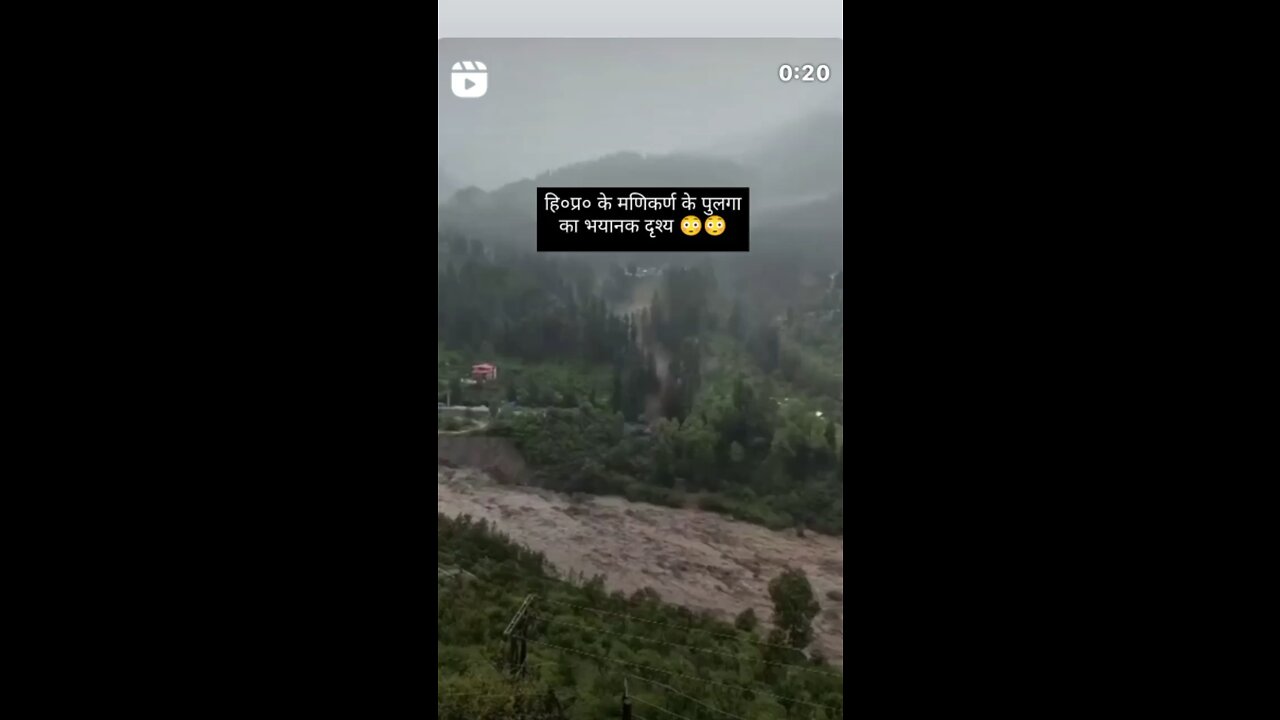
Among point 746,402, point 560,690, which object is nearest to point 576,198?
point 746,402

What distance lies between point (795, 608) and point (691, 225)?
968mm

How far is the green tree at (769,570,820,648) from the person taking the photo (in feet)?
7.00

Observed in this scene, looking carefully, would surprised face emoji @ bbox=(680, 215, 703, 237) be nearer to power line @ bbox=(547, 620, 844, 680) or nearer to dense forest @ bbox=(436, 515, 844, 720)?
dense forest @ bbox=(436, 515, 844, 720)

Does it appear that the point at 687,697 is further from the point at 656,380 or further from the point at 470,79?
the point at 470,79

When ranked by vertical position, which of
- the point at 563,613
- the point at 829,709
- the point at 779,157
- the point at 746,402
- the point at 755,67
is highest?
the point at 755,67

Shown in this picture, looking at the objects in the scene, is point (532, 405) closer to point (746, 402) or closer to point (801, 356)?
point (746, 402)

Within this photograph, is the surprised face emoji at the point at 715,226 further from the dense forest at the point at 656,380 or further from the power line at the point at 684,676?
the power line at the point at 684,676

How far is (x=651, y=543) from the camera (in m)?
2.19

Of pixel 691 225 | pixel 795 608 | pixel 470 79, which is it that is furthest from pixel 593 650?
pixel 470 79

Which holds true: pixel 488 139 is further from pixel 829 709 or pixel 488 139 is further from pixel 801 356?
pixel 829 709

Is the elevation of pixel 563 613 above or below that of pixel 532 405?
below

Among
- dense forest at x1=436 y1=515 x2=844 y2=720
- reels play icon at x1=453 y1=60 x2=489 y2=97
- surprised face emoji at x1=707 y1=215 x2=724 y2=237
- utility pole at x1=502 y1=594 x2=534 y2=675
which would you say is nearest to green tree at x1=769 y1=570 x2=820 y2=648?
dense forest at x1=436 y1=515 x2=844 y2=720

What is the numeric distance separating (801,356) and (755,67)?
0.72 meters

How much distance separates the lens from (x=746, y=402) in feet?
7.20
